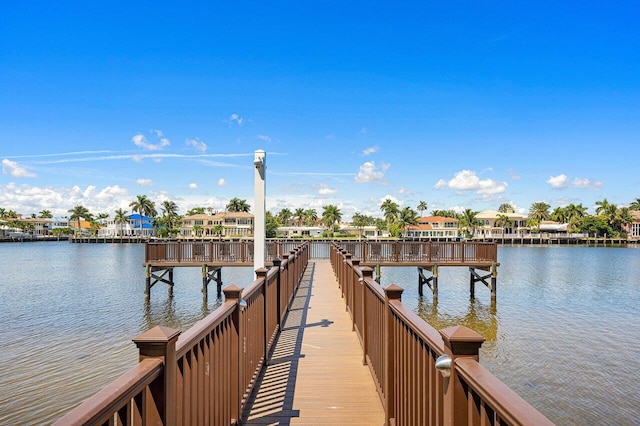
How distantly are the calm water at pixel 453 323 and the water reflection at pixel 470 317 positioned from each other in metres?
0.04

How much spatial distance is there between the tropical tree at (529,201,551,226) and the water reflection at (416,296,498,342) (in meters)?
99.1

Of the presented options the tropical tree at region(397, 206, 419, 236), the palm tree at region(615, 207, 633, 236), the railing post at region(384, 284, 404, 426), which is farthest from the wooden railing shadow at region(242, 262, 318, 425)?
the palm tree at region(615, 207, 633, 236)

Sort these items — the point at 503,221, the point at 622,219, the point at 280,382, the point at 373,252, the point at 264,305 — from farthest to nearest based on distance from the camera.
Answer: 1. the point at 503,221
2. the point at 622,219
3. the point at 373,252
4. the point at 264,305
5. the point at 280,382

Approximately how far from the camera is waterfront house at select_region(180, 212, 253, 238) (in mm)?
96950

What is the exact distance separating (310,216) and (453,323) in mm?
116193

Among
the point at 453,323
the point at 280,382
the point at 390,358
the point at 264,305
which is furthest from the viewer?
the point at 453,323

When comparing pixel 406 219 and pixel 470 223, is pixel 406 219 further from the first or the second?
pixel 470 223

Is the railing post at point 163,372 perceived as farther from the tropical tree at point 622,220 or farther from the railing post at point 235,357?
the tropical tree at point 622,220

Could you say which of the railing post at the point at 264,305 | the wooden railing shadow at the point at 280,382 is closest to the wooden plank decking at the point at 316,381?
the wooden railing shadow at the point at 280,382

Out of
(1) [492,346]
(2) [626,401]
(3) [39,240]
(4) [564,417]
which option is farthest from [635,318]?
(3) [39,240]

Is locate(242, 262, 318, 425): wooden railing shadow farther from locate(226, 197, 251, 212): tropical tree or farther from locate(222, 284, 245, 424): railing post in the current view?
locate(226, 197, 251, 212): tropical tree

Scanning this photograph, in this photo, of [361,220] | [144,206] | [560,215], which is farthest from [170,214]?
[560,215]

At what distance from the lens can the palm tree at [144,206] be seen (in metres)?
115

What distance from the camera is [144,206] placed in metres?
116
